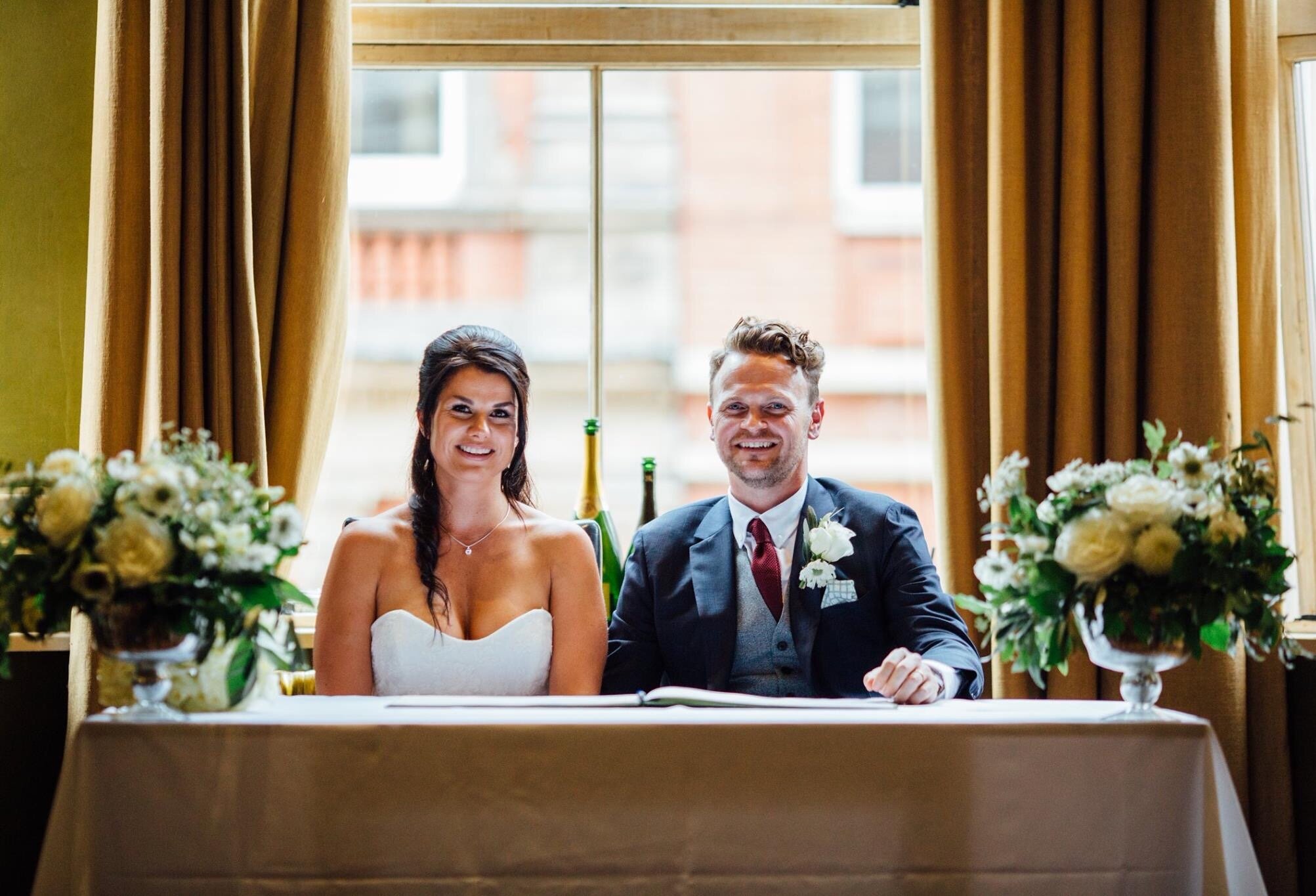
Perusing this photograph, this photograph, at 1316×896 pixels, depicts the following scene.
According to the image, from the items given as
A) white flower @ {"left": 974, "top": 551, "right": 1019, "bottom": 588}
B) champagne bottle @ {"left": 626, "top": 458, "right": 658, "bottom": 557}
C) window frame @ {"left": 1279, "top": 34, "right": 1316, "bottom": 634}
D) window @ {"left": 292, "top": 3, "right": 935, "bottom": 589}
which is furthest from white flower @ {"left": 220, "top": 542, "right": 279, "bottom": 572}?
window frame @ {"left": 1279, "top": 34, "right": 1316, "bottom": 634}

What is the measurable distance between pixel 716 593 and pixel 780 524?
0.24m

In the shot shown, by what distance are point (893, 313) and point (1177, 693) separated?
46.1 inches

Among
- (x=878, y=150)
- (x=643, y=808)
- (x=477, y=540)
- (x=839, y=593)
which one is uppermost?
(x=878, y=150)

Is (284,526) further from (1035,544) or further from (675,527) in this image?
(675,527)

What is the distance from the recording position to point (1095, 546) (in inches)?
57.4

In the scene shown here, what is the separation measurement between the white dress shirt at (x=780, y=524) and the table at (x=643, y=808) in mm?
987

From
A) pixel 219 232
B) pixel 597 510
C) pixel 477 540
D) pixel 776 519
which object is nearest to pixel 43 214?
pixel 219 232

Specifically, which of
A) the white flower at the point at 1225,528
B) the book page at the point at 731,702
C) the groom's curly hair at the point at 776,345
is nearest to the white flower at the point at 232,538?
the book page at the point at 731,702

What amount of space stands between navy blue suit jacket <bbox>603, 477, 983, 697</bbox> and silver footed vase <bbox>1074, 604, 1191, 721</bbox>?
0.65 metres

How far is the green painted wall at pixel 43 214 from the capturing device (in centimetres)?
287

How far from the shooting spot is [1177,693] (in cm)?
254

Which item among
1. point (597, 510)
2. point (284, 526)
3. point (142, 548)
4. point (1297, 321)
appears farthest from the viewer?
point (1297, 321)

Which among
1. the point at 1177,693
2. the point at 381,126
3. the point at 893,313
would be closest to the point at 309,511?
the point at 381,126

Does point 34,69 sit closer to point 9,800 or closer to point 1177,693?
point 9,800
